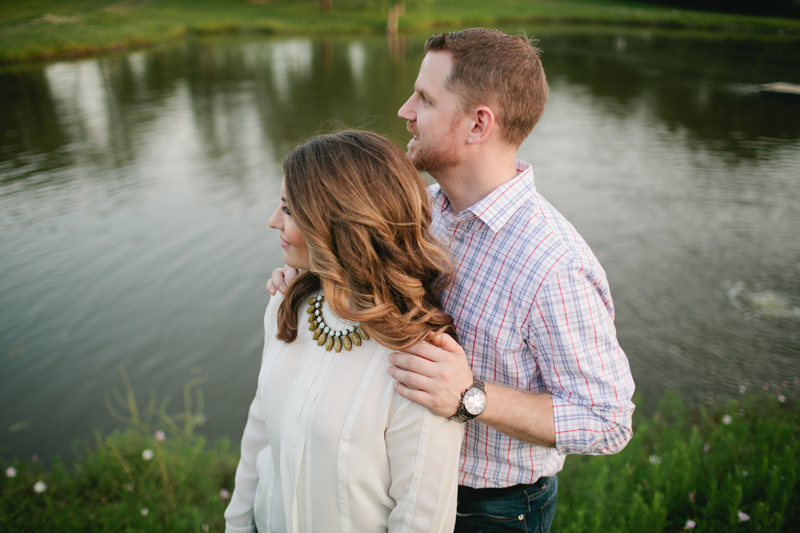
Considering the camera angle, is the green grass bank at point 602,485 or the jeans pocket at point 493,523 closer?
the jeans pocket at point 493,523

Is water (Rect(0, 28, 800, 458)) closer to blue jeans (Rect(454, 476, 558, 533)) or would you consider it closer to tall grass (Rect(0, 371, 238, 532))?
tall grass (Rect(0, 371, 238, 532))

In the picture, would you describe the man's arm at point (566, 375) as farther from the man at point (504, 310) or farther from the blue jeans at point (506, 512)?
the blue jeans at point (506, 512)

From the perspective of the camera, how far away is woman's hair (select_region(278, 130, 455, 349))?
5.32 ft

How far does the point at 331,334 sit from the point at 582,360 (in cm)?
83

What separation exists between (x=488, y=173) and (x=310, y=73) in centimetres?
2031

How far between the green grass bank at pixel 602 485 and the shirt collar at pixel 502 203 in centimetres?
205

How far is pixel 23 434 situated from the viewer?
4617 millimetres

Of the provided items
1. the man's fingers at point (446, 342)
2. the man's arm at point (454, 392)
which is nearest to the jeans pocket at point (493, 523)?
the man's arm at point (454, 392)

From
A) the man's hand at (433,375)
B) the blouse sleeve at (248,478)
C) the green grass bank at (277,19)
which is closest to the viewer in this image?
the man's hand at (433,375)

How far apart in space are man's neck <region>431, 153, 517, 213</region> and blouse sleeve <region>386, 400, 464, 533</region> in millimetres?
852

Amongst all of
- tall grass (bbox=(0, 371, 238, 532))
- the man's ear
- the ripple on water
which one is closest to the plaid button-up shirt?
the man's ear

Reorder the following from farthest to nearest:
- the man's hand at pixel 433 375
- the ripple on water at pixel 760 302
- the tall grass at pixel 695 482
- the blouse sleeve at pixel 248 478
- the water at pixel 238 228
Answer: the ripple on water at pixel 760 302, the water at pixel 238 228, the tall grass at pixel 695 482, the blouse sleeve at pixel 248 478, the man's hand at pixel 433 375

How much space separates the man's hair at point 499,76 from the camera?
191 centimetres

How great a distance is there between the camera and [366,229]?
5.39 feet
